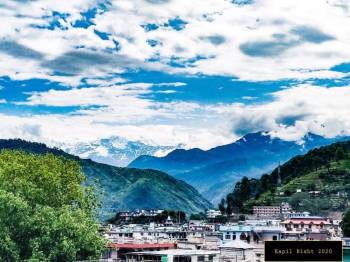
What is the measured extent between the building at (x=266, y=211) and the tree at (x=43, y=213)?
124833 mm

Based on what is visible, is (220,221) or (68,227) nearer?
(68,227)

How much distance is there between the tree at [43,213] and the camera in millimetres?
40281

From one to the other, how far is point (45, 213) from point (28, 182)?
2.96 metres

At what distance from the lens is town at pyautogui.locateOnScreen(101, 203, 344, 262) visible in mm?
57250

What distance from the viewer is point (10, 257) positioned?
40000mm

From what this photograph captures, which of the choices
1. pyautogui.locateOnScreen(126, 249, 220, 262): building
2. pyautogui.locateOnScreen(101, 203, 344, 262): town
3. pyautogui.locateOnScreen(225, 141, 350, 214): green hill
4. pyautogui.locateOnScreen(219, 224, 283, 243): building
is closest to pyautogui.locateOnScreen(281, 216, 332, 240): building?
pyautogui.locateOnScreen(101, 203, 344, 262): town

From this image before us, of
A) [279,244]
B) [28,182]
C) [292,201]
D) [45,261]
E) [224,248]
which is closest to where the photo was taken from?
[279,244]

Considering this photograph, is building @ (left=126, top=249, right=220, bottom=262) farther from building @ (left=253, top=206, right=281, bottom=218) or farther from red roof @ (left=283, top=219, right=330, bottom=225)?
building @ (left=253, top=206, right=281, bottom=218)

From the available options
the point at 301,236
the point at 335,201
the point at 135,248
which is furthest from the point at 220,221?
the point at 135,248

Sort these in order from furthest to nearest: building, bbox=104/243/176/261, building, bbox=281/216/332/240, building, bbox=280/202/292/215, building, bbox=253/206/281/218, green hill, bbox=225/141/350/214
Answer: green hill, bbox=225/141/350/214
building, bbox=280/202/292/215
building, bbox=253/206/281/218
building, bbox=281/216/332/240
building, bbox=104/243/176/261

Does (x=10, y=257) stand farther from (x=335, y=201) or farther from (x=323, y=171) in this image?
(x=323, y=171)

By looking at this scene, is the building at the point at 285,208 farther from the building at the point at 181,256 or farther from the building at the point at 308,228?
the building at the point at 181,256

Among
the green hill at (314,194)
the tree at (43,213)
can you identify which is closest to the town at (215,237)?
the green hill at (314,194)

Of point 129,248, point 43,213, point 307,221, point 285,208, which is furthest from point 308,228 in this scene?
point 43,213
